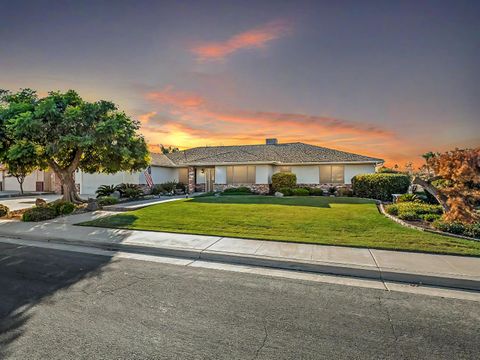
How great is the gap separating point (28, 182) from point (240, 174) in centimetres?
2524

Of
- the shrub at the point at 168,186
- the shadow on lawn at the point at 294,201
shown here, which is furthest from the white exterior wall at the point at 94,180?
the shadow on lawn at the point at 294,201

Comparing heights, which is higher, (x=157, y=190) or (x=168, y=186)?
(x=168, y=186)

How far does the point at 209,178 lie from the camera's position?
81.6 ft

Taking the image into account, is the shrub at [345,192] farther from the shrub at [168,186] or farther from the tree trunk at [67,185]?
the tree trunk at [67,185]

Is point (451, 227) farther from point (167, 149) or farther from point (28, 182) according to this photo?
point (167, 149)

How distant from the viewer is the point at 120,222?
1051 centimetres

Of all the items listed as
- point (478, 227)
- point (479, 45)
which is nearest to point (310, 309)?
point (478, 227)

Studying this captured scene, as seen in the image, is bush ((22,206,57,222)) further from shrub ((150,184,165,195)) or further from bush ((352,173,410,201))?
bush ((352,173,410,201))

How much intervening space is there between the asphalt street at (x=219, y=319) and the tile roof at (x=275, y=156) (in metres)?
17.8

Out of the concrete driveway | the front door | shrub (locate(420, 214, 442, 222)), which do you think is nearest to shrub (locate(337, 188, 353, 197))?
shrub (locate(420, 214, 442, 222))

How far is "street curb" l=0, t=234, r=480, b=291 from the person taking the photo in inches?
193

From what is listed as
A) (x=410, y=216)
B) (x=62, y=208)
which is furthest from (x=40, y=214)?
(x=410, y=216)

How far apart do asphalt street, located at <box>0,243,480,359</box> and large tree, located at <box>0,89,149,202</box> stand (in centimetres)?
938

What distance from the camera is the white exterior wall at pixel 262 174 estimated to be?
73.5 ft
